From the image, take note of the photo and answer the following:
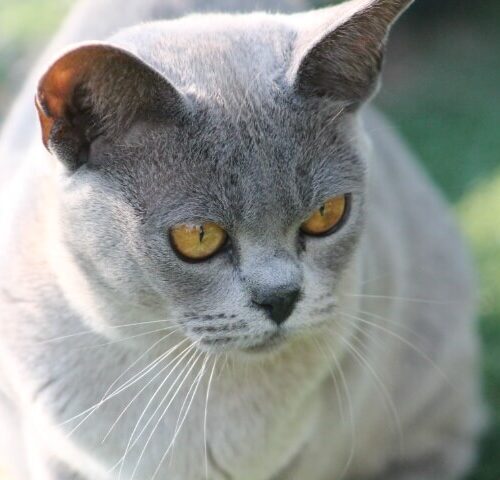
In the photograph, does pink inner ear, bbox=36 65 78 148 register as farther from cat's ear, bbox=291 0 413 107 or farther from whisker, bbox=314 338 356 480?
whisker, bbox=314 338 356 480

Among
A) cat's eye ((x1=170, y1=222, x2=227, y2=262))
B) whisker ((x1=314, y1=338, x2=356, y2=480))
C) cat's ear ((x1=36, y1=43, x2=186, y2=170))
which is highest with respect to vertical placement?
cat's ear ((x1=36, y1=43, x2=186, y2=170))

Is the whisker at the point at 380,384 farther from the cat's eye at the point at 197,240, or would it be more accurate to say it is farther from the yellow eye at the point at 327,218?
the cat's eye at the point at 197,240

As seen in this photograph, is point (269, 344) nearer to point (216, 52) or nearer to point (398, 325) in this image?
point (216, 52)

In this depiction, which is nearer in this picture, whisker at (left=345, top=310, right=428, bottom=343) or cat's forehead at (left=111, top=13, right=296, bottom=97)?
cat's forehead at (left=111, top=13, right=296, bottom=97)

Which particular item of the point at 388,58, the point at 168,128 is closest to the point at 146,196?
the point at 168,128

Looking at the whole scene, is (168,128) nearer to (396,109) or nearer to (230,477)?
(230,477)

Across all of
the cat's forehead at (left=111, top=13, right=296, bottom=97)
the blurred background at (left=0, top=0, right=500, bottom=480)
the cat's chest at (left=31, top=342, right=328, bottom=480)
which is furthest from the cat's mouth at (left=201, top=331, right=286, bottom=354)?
the blurred background at (left=0, top=0, right=500, bottom=480)

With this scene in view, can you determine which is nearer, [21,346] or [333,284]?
[333,284]
